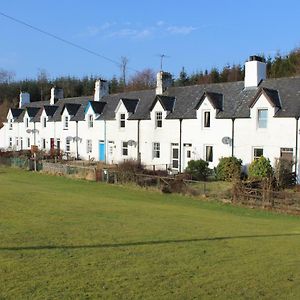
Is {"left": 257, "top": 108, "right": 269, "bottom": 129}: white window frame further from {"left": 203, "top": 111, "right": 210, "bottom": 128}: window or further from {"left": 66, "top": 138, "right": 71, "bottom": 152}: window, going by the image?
{"left": 66, "top": 138, "right": 71, "bottom": 152}: window

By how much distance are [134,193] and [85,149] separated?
23.8m

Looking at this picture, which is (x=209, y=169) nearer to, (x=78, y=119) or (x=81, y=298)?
(x=78, y=119)

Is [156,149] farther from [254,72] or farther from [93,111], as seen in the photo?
[93,111]

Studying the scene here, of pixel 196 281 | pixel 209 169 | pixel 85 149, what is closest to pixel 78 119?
pixel 85 149

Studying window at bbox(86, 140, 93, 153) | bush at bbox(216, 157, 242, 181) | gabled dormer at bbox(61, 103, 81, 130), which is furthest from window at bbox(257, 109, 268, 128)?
gabled dormer at bbox(61, 103, 81, 130)

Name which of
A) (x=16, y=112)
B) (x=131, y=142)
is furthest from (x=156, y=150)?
(x=16, y=112)

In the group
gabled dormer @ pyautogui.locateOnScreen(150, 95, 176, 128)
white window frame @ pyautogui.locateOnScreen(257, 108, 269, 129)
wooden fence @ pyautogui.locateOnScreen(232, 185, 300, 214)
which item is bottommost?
wooden fence @ pyautogui.locateOnScreen(232, 185, 300, 214)

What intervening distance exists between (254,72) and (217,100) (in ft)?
11.7

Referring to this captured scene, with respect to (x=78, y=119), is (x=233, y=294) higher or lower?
lower

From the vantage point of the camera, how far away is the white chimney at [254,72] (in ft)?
116

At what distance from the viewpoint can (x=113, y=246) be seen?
11.0 meters

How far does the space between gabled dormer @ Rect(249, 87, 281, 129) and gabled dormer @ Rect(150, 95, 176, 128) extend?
906 centimetres

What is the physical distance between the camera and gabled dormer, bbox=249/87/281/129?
31.7 metres

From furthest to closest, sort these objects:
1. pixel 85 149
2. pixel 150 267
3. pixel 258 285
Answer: pixel 85 149 < pixel 150 267 < pixel 258 285
